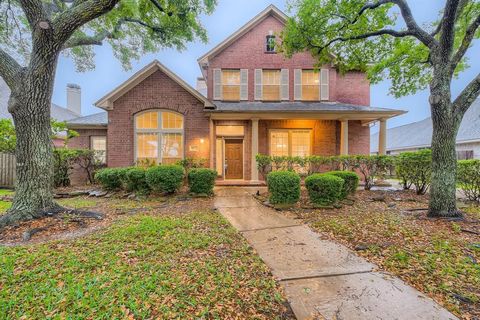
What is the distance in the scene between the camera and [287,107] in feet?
37.3

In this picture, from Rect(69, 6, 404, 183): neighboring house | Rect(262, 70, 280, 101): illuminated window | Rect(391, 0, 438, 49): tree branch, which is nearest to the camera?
Rect(391, 0, 438, 49): tree branch

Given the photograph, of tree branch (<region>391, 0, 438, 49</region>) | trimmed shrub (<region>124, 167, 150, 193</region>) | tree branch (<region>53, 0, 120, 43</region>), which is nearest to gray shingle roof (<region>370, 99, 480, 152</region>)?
tree branch (<region>391, 0, 438, 49</region>)

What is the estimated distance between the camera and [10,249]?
3.58m

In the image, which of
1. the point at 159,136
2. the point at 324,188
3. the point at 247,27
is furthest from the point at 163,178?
the point at 247,27

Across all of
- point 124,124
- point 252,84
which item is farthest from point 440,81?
point 124,124

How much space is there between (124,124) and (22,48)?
17.6ft

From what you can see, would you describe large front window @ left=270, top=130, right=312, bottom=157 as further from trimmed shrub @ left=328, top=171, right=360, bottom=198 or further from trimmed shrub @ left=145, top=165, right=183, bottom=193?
trimmed shrub @ left=145, top=165, right=183, bottom=193

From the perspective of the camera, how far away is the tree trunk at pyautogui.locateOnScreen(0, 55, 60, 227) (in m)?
4.76

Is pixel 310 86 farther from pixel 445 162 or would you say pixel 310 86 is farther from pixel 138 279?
pixel 138 279

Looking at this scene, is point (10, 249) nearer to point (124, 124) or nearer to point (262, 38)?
point (124, 124)

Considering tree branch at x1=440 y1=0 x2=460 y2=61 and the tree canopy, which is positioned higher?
the tree canopy

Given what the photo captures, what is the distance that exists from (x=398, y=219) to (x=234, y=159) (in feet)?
26.5

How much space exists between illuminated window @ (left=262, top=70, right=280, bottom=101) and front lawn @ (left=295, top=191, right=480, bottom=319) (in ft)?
25.1

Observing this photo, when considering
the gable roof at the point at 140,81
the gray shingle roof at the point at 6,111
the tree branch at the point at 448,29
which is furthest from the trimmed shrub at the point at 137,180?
the gray shingle roof at the point at 6,111
